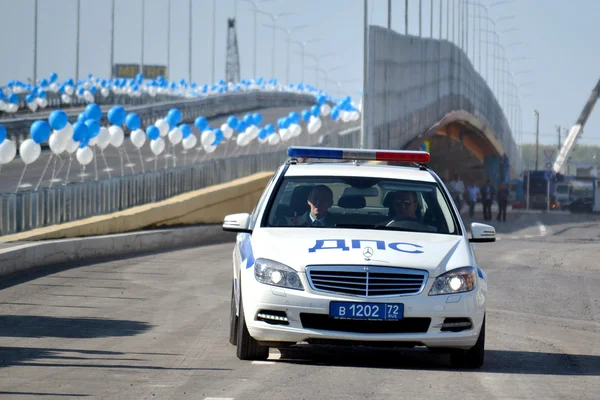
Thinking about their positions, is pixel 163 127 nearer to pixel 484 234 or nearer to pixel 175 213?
pixel 175 213

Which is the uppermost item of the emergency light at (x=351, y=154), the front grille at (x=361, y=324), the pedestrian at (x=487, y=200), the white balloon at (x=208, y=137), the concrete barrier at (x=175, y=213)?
the emergency light at (x=351, y=154)

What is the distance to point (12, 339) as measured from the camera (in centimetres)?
1098

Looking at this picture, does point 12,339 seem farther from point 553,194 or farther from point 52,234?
point 553,194

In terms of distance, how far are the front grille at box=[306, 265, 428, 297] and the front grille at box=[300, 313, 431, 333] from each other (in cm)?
20

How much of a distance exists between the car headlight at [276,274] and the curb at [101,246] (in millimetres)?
8767

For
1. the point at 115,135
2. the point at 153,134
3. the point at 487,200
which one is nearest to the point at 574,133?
the point at 487,200

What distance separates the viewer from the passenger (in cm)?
1021

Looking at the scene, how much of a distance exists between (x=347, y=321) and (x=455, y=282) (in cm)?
83

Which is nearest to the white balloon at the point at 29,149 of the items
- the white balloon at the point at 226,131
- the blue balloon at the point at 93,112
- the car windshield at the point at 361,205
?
the blue balloon at the point at 93,112

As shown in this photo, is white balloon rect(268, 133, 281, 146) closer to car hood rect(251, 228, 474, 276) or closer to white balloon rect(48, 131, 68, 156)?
white balloon rect(48, 131, 68, 156)

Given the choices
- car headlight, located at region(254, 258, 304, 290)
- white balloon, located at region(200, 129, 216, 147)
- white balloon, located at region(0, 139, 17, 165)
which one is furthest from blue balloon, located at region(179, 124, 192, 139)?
car headlight, located at region(254, 258, 304, 290)

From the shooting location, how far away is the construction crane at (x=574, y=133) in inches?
4594

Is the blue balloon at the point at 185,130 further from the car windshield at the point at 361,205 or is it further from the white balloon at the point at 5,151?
the car windshield at the point at 361,205

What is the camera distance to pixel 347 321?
9.09m
